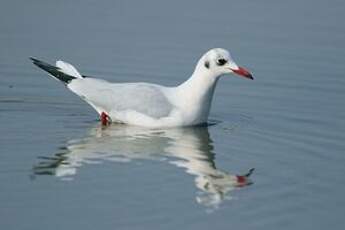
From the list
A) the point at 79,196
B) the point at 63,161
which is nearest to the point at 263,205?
the point at 79,196

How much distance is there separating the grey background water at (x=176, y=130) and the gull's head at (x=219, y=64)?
78cm

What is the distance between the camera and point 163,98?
45.8ft

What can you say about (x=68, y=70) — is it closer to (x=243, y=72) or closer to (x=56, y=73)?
(x=56, y=73)

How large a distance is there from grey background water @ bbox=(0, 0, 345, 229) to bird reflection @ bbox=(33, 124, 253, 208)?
26 mm

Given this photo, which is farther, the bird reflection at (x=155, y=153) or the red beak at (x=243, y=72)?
the red beak at (x=243, y=72)

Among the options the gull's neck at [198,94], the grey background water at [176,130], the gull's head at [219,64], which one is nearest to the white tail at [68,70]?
the grey background water at [176,130]

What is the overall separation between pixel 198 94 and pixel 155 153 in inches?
76.9

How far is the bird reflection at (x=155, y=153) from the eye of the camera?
37.2 ft

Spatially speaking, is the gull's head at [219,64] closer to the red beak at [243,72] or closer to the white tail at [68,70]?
the red beak at [243,72]

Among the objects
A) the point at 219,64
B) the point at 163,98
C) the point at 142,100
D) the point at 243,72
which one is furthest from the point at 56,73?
the point at 243,72

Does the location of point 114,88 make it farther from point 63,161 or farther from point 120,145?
point 63,161

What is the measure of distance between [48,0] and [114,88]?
614cm

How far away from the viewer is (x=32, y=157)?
472 inches

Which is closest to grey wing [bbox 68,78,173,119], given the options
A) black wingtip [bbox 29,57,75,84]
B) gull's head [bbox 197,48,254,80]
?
black wingtip [bbox 29,57,75,84]
